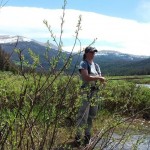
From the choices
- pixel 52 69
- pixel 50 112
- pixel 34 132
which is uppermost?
pixel 52 69

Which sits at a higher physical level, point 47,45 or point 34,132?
point 47,45

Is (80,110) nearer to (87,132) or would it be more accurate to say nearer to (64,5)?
(87,132)

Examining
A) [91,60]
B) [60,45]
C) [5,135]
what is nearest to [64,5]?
[60,45]

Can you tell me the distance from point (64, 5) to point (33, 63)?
418mm

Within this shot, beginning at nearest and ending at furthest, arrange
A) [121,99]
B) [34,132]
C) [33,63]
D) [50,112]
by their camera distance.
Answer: [33,63], [50,112], [34,132], [121,99]

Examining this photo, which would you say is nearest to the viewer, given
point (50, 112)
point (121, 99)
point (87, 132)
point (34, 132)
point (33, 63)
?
point (33, 63)

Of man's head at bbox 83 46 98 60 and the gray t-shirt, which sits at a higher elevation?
man's head at bbox 83 46 98 60

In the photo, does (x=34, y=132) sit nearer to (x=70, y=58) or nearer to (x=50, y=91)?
(x=50, y=91)

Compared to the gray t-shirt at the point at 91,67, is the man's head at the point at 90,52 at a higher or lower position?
higher

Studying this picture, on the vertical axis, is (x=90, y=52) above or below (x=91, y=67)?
above

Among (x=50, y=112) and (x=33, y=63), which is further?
(x=50, y=112)

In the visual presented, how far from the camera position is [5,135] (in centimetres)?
295

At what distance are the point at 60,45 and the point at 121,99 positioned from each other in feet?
34.0

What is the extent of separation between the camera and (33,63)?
2.85m
